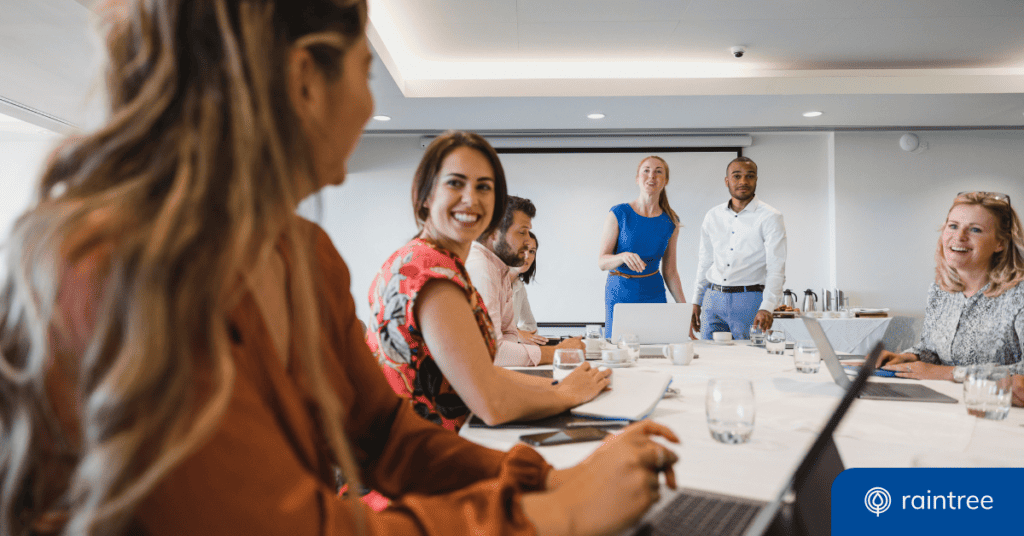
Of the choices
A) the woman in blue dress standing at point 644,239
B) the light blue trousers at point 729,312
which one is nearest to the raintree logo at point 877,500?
the woman in blue dress standing at point 644,239

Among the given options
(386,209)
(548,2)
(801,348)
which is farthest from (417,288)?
(386,209)

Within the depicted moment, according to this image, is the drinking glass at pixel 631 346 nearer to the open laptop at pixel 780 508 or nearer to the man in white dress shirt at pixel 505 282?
the man in white dress shirt at pixel 505 282

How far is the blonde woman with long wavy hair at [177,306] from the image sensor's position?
13.4 inches

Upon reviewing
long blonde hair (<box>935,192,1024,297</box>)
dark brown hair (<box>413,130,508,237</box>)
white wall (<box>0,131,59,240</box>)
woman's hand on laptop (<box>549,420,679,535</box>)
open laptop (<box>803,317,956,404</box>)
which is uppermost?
white wall (<box>0,131,59,240</box>)

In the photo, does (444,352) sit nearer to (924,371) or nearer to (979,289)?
(924,371)

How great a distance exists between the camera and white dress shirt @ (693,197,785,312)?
3842 mm

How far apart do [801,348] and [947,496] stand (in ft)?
3.09

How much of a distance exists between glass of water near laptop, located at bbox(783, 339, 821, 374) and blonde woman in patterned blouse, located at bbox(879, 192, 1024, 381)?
0.94 feet

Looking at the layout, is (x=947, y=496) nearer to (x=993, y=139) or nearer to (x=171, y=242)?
(x=171, y=242)

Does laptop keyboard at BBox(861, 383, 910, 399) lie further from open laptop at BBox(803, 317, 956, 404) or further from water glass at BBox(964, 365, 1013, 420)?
water glass at BBox(964, 365, 1013, 420)

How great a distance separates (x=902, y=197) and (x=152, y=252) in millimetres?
7096

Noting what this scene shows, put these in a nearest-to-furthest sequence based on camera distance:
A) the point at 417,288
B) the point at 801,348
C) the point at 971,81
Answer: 1. the point at 417,288
2. the point at 801,348
3. the point at 971,81

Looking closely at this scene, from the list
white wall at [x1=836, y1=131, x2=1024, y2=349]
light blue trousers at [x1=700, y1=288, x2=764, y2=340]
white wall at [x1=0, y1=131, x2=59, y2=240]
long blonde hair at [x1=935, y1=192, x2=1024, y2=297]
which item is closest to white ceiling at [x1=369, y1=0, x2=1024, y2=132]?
white wall at [x1=836, y1=131, x2=1024, y2=349]

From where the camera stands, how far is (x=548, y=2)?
3611 mm
